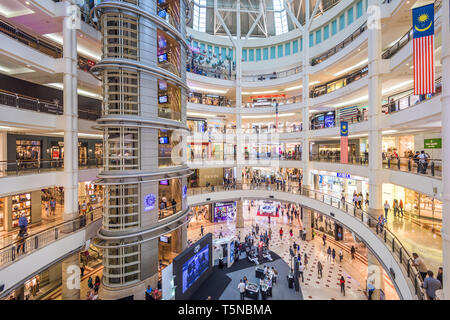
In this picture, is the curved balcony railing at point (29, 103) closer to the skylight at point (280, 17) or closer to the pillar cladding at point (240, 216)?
the pillar cladding at point (240, 216)

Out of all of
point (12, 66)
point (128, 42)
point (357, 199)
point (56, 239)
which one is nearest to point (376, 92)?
point (357, 199)

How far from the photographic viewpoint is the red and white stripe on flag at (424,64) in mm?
8117

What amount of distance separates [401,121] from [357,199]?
6530mm

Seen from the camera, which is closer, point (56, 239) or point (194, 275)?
point (56, 239)

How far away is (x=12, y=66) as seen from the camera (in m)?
12.2

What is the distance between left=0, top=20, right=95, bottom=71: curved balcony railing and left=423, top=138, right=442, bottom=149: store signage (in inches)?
1014

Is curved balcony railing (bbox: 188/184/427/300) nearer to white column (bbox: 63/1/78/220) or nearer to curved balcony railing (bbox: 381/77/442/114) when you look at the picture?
curved balcony railing (bbox: 381/77/442/114)

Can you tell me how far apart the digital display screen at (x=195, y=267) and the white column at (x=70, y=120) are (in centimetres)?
703

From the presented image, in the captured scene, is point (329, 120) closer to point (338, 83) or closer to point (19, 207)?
point (338, 83)

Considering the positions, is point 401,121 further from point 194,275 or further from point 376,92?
point 194,275

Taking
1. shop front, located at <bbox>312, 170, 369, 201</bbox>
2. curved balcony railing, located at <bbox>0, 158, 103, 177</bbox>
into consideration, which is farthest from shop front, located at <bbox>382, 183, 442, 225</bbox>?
curved balcony railing, located at <bbox>0, 158, 103, 177</bbox>

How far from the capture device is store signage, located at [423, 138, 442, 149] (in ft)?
48.0

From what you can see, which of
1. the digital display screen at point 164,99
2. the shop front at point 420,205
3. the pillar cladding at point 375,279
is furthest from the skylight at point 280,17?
the pillar cladding at point 375,279

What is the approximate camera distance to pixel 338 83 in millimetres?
22672
